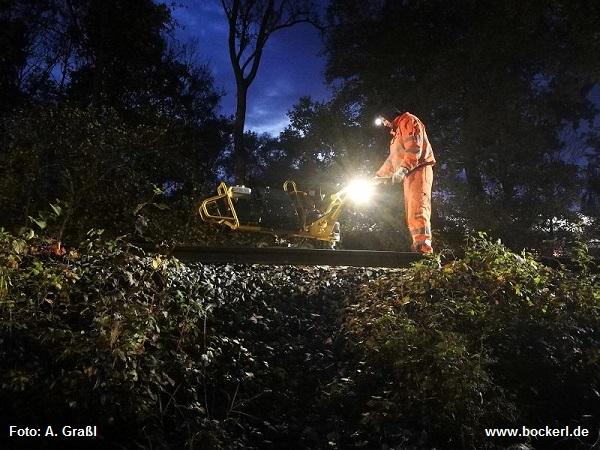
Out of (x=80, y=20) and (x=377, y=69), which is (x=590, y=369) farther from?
(x=80, y=20)

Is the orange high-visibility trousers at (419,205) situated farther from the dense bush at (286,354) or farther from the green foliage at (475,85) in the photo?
the green foliage at (475,85)

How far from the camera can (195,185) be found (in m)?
A: 12.3

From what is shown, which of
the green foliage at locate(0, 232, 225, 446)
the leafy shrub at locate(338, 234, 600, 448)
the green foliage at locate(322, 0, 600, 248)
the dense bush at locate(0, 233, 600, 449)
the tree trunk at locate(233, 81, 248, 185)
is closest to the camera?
the green foliage at locate(0, 232, 225, 446)

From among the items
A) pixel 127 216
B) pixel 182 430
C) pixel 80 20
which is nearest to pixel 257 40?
pixel 80 20

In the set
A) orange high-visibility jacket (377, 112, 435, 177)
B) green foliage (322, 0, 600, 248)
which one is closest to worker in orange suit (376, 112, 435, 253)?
orange high-visibility jacket (377, 112, 435, 177)

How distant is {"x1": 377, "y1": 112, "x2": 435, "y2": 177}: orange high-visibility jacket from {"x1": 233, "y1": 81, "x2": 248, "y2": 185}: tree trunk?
10.5m

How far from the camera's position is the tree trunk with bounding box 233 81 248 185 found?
17.8 metres

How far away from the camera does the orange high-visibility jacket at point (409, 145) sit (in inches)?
288

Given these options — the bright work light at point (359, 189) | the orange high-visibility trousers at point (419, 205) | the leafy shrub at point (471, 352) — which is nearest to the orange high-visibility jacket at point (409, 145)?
the orange high-visibility trousers at point (419, 205)

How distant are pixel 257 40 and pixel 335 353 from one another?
19.5 meters

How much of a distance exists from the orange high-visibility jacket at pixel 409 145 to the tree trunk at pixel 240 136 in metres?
10.5

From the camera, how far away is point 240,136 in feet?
62.6

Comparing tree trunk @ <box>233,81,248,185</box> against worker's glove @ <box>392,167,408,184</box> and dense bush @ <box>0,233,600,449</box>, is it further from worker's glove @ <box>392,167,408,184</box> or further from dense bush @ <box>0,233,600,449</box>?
dense bush @ <box>0,233,600,449</box>

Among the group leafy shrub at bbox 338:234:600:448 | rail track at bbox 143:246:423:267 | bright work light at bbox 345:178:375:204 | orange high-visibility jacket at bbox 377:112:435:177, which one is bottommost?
leafy shrub at bbox 338:234:600:448
